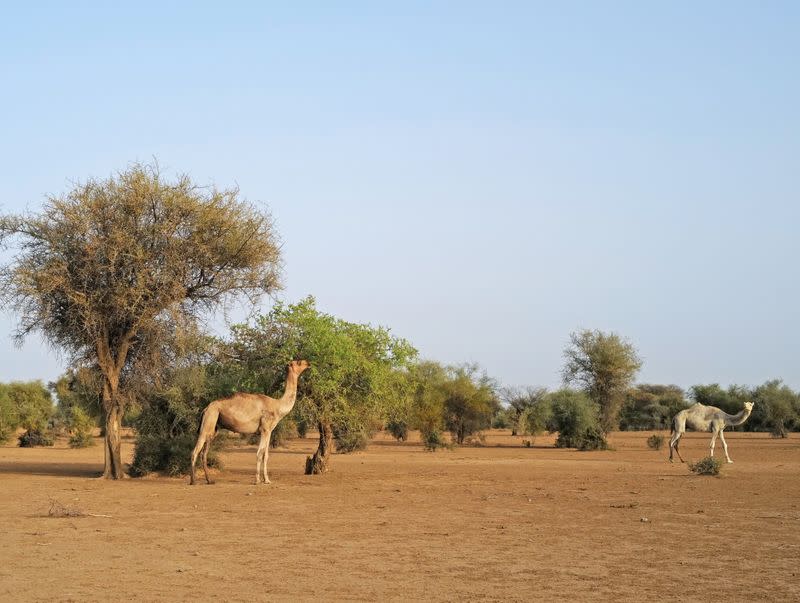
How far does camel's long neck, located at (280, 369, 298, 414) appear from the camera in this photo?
25328mm

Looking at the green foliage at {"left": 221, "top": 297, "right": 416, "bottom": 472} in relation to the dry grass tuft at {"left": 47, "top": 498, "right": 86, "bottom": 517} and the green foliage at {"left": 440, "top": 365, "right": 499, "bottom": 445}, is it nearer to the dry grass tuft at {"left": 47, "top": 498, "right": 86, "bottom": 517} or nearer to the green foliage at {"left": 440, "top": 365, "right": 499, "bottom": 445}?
the dry grass tuft at {"left": 47, "top": 498, "right": 86, "bottom": 517}

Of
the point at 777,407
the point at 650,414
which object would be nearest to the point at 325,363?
the point at 777,407

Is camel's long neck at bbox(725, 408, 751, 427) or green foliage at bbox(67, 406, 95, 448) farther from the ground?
camel's long neck at bbox(725, 408, 751, 427)

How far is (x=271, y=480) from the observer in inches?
1038

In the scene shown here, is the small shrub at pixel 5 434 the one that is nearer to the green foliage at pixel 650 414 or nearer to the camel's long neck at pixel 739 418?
the camel's long neck at pixel 739 418

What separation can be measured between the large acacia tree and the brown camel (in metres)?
2.80

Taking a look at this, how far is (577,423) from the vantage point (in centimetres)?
5278

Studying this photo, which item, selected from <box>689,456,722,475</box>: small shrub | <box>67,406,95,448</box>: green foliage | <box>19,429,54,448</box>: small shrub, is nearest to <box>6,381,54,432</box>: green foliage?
<box>67,406,95,448</box>: green foliage

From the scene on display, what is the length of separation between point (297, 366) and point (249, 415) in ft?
6.34

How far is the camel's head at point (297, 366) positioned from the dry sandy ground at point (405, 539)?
303cm

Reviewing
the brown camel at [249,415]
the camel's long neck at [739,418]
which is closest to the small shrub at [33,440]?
the brown camel at [249,415]

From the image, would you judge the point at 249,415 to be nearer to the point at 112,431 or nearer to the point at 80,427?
the point at 112,431

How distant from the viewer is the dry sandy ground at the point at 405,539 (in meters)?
10.8

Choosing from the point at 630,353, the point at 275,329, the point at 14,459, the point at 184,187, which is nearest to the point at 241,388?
the point at 275,329
